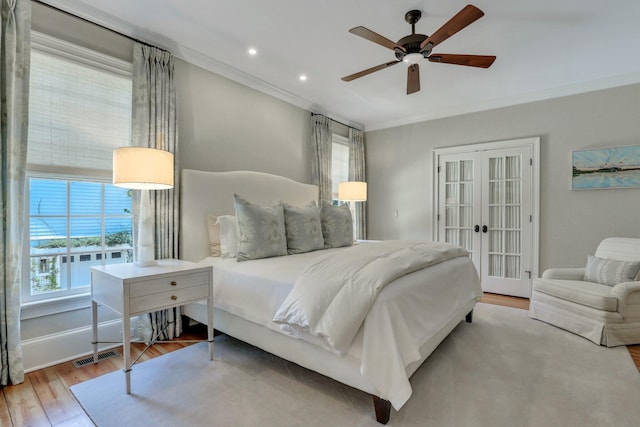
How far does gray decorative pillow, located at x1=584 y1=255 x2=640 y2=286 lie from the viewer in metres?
2.91

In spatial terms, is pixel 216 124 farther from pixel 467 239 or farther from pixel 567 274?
pixel 567 274

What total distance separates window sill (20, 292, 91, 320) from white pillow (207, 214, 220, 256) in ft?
3.33

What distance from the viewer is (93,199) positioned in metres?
2.57

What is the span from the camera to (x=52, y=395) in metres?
1.91

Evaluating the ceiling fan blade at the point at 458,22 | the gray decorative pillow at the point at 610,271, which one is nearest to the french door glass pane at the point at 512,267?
the gray decorative pillow at the point at 610,271

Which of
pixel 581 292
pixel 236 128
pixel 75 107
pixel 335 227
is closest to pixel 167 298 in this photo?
pixel 75 107

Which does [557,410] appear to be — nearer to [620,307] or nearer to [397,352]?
[397,352]

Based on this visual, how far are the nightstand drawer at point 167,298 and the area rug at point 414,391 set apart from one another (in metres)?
0.49

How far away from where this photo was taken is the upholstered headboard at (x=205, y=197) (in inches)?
115

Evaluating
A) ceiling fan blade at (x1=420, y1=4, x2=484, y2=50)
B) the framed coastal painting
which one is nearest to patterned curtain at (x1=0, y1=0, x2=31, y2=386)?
ceiling fan blade at (x1=420, y1=4, x2=484, y2=50)

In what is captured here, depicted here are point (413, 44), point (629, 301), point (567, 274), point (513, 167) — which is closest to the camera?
point (413, 44)

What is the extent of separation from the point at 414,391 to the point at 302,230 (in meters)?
1.67

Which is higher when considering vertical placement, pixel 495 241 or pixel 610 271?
pixel 495 241

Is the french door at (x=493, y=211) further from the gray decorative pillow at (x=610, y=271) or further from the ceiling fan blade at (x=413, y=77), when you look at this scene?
the ceiling fan blade at (x=413, y=77)
